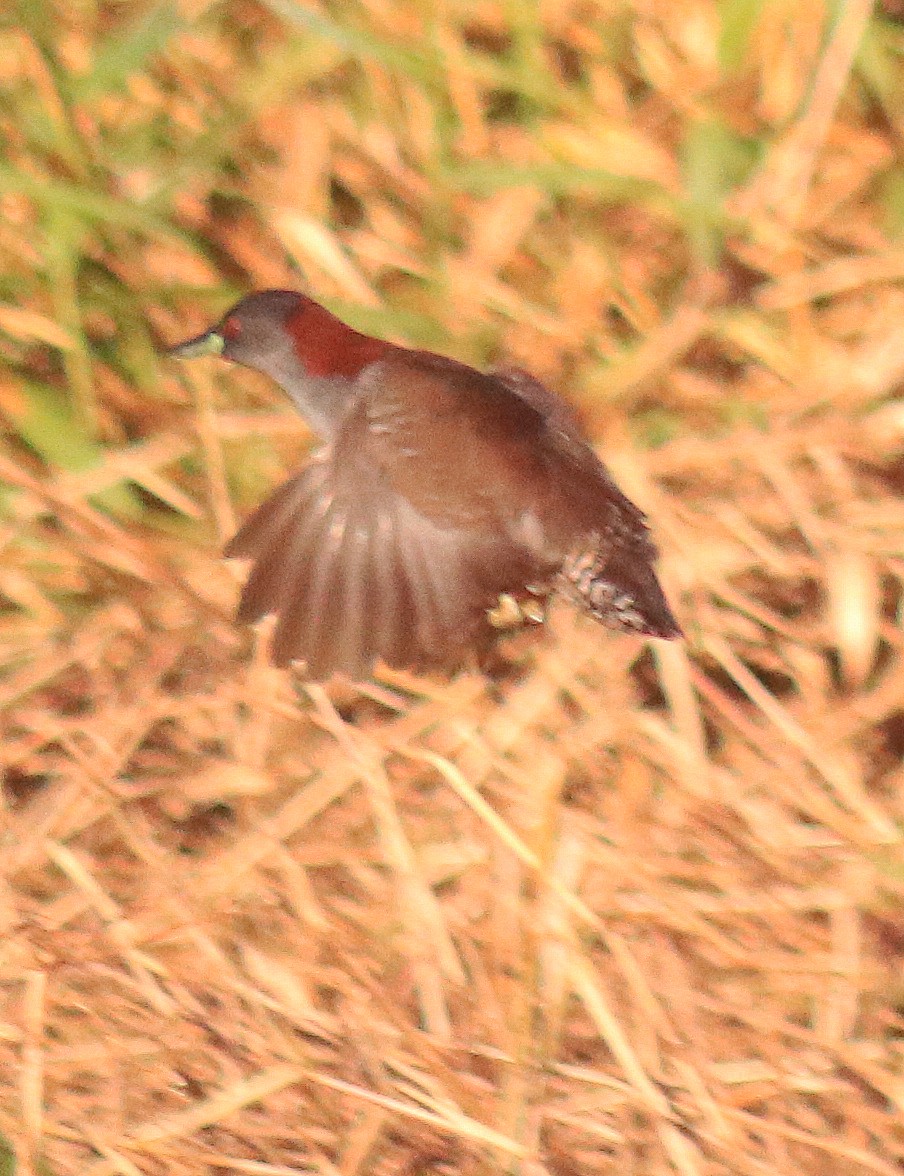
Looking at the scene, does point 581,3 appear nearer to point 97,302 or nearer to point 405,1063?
point 97,302

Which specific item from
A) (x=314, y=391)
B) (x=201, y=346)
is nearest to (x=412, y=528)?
(x=314, y=391)

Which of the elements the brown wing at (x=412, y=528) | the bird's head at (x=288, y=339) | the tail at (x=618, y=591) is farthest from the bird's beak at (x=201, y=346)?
the tail at (x=618, y=591)

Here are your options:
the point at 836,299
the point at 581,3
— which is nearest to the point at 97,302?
the point at 581,3

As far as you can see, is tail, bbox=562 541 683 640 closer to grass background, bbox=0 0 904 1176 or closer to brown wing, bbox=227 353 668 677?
brown wing, bbox=227 353 668 677

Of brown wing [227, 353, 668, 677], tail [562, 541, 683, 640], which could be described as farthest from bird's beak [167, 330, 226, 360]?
tail [562, 541, 683, 640]

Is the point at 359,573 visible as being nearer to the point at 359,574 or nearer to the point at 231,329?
the point at 359,574
